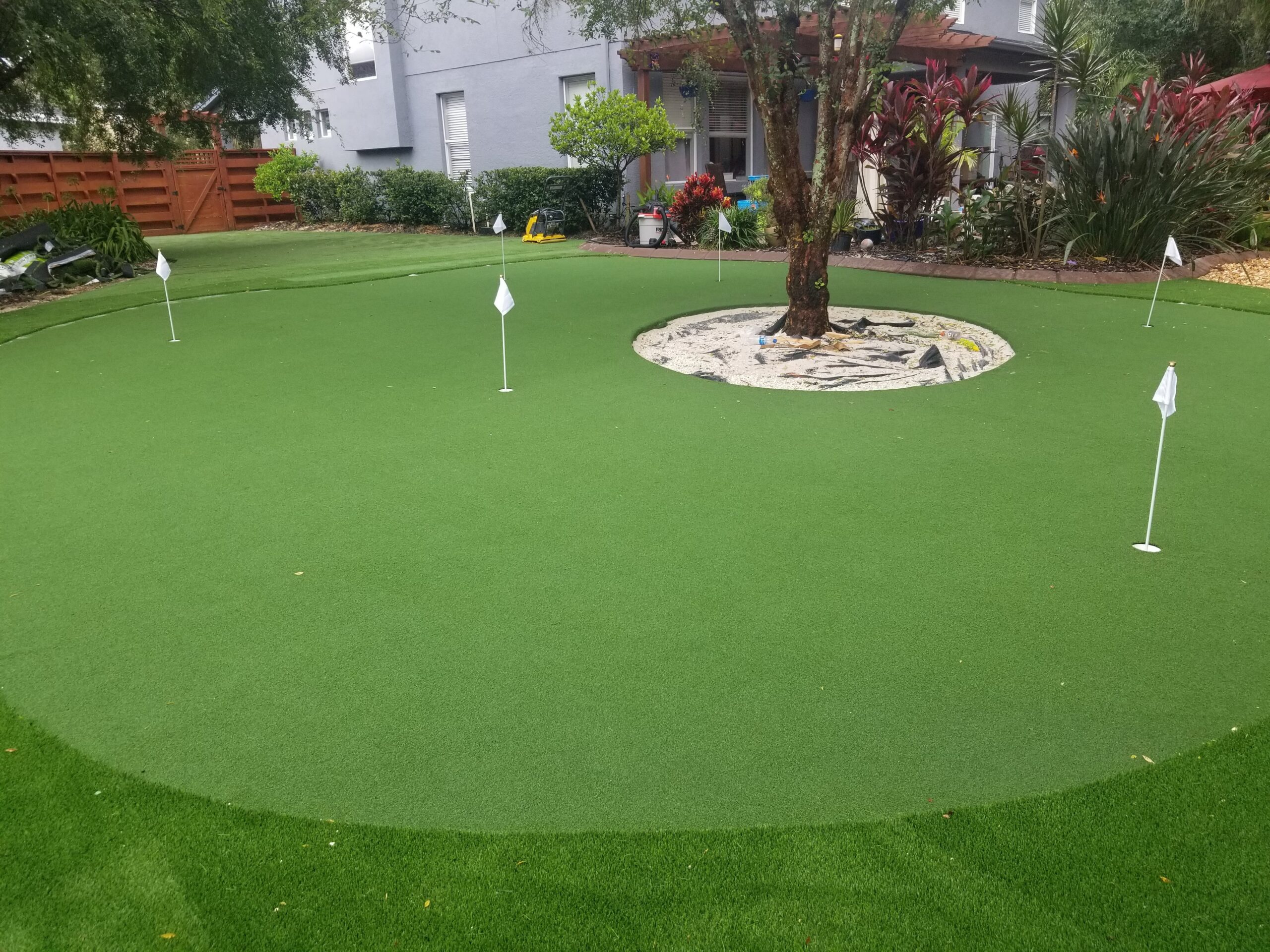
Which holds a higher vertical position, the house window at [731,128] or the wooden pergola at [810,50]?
the wooden pergola at [810,50]

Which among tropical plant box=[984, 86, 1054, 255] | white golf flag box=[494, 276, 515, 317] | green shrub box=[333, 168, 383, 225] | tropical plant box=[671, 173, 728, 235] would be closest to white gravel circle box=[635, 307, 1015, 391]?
white golf flag box=[494, 276, 515, 317]

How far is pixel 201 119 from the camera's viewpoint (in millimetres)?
14664

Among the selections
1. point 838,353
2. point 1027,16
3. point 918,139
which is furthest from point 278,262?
point 1027,16

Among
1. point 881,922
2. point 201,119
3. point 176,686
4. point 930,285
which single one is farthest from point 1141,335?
point 201,119

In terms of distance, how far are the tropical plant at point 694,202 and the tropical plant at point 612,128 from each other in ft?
4.44

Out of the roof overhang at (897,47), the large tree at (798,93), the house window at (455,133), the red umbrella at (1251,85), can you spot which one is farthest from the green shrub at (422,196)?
the red umbrella at (1251,85)

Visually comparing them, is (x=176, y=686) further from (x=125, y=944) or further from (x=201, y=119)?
(x=201, y=119)

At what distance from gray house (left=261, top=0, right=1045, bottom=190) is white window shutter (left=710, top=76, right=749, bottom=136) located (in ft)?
0.08

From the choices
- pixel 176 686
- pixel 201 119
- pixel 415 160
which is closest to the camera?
pixel 176 686

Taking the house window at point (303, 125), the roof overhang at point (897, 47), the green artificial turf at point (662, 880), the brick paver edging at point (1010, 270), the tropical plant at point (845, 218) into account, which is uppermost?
the roof overhang at point (897, 47)

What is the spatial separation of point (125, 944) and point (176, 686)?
3.49 feet

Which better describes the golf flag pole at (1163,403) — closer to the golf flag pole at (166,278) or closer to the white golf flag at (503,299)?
the white golf flag at (503,299)

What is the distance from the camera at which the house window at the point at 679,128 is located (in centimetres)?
1628

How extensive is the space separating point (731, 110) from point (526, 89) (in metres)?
3.90
